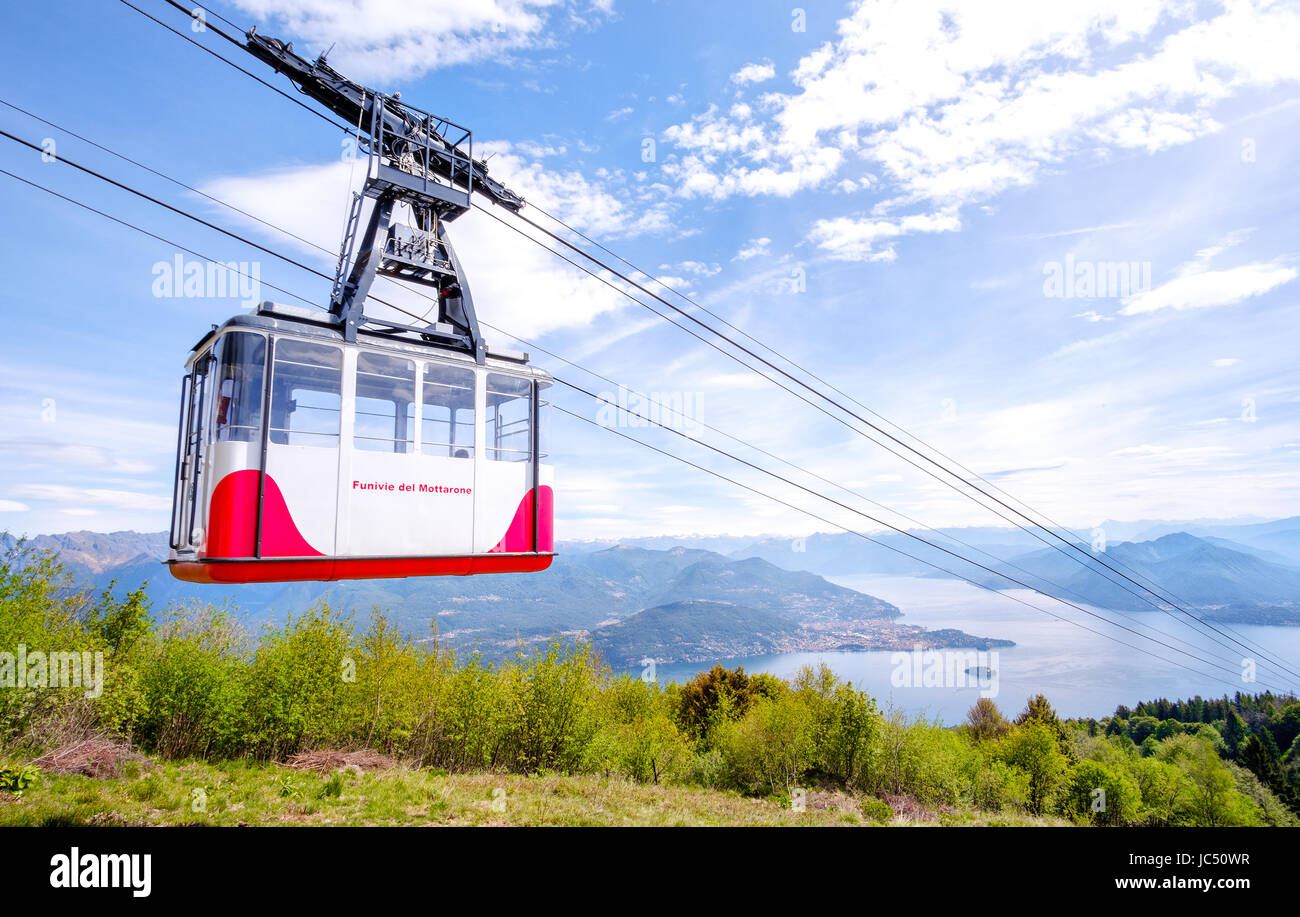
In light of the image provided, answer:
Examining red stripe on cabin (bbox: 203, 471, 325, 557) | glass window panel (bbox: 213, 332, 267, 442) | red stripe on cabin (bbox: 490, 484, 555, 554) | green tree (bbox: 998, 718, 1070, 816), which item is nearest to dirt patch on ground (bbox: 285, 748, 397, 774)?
red stripe on cabin (bbox: 490, 484, 555, 554)

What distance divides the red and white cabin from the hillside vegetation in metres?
7.96

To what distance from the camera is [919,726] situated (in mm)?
41719

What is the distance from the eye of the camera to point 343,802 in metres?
13.5

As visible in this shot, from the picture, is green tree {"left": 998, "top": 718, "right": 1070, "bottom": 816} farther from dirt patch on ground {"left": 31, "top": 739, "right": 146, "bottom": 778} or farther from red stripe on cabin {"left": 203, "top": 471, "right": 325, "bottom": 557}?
red stripe on cabin {"left": 203, "top": 471, "right": 325, "bottom": 557}

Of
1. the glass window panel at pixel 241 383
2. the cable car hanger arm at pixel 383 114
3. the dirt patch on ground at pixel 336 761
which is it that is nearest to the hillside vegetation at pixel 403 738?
the dirt patch on ground at pixel 336 761

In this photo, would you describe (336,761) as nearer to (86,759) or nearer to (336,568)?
(86,759)

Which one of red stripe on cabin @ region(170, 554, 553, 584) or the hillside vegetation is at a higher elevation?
red stripe on cabin @ region(170, 554, 553, 584)

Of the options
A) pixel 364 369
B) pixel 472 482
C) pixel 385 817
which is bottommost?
pixel 385 817

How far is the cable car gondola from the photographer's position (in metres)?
7.13

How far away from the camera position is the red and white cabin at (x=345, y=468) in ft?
23.2

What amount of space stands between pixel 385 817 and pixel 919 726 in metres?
40.1

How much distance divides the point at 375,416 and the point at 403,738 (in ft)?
77.8
